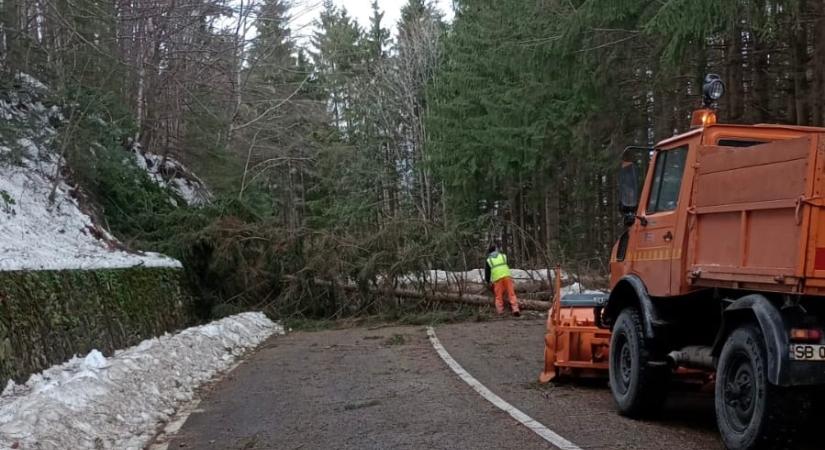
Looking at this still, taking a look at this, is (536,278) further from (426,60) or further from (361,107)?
(361,107)

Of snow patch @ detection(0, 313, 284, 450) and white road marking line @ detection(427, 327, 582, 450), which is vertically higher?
white road marking line @ detection(427, 327, 582, 450)

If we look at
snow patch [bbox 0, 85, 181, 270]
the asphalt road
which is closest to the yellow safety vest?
the asphalt road

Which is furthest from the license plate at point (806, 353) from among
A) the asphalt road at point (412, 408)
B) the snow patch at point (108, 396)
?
the snow patch at point (108, 396)

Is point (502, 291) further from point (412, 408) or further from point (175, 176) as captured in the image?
point (175, 176)

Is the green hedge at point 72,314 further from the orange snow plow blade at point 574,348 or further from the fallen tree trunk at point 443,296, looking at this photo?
the orange snow plow blade at point 574,348

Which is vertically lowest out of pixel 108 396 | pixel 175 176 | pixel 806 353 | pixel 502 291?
pixel 108 396

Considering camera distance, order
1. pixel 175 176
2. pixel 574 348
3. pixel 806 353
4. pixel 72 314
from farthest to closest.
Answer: pixel 175 176
pixel 72 314
pixel 574 348
pixel 806 353

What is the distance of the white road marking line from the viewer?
21.0 ft

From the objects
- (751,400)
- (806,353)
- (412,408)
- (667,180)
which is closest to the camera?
(806,353)

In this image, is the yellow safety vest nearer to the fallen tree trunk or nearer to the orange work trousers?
the orange work trousers

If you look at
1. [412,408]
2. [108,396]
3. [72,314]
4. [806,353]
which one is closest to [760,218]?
[806,353]

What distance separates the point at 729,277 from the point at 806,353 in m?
0.91

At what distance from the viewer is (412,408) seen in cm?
834

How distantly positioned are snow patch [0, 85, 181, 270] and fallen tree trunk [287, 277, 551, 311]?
4329 mm
